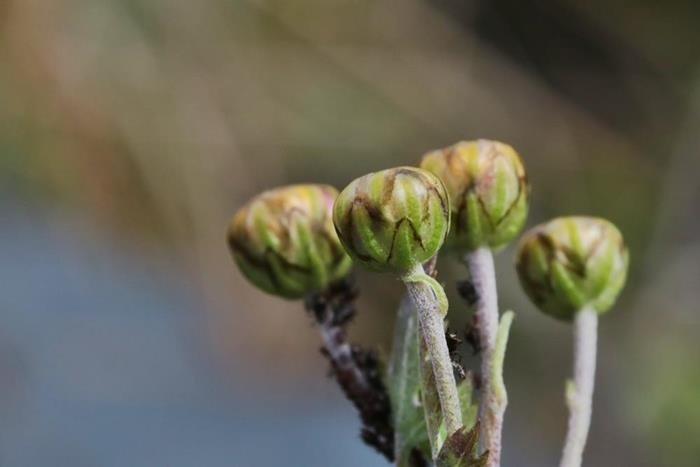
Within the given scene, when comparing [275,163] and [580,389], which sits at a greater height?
[275,163]

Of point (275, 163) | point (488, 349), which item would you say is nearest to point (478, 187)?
point (488, 349)

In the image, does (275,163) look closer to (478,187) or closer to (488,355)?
(478,187)

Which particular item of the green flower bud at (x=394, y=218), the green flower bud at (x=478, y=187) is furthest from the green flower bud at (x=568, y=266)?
the green flower bud at (x=394, y=218)

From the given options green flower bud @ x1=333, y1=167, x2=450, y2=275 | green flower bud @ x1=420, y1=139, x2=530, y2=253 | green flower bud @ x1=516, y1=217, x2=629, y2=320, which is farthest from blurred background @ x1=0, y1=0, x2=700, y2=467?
green flower bud @ x1=333, y1=167, x2=450, y2=275

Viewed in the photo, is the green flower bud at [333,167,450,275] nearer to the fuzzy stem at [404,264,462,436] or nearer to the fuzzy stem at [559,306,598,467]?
the fuzzy stem at [404,264,462,436]

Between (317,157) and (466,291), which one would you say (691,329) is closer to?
(317,157)

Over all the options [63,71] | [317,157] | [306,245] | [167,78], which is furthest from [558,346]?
[306,245]
